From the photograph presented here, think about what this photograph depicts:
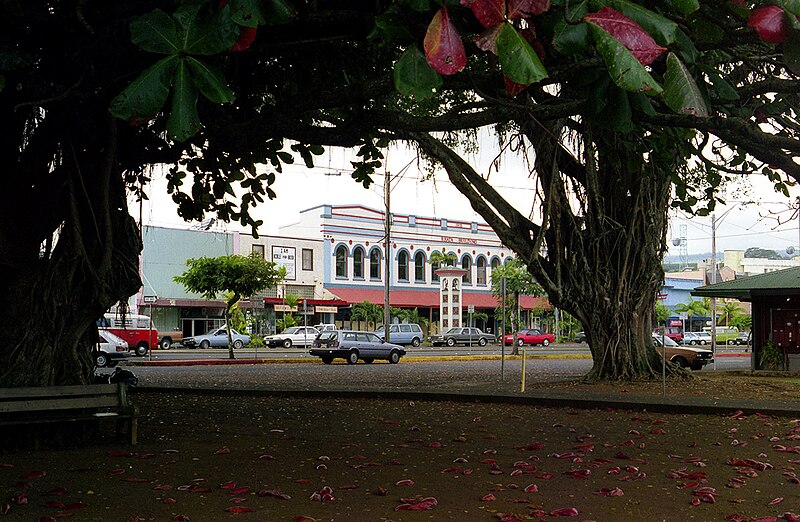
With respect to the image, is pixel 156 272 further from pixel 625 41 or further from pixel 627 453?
pixel 625 41

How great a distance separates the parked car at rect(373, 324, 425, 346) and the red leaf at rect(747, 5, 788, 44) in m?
45.5

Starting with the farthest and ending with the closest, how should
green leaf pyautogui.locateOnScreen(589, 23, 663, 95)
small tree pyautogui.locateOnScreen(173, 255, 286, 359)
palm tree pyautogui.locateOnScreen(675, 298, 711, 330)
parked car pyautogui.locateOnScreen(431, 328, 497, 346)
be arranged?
palm tree pyautogui.locateOnScreen(675, 298, 711, 330), parked car pyautogui.locateOnScreen(431, 328, 497, 346), small tree pyautogui.locateOnScreen(173, 255, 286, 359), green leaf pyautogui.locateOnScreen(589, 23, 663, 95)

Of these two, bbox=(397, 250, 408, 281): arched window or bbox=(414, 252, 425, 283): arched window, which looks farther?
bbox=(414, 252, 425, 283): arched window

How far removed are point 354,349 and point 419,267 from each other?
24.5 metres

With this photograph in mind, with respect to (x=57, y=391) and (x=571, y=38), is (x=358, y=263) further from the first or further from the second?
(x=571, y=38)

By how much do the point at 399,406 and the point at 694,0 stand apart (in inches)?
394

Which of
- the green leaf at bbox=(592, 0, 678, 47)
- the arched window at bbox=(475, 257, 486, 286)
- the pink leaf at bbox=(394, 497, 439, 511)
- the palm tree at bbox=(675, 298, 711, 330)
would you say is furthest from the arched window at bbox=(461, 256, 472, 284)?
the green leaf at bbox=(592, 0, 678, 47)

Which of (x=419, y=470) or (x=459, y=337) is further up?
(x=419, y=470)

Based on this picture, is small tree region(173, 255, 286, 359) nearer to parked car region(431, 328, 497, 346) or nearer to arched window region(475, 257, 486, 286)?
parked car region(431, 328, 497, 346)

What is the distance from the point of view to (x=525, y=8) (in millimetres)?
3943

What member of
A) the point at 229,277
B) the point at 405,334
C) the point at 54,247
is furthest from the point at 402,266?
the point at 54,247

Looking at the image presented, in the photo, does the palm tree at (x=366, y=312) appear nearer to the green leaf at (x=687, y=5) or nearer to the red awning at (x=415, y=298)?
the red awning at (x=415, y=298)

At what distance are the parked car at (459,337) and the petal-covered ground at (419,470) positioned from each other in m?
40.4

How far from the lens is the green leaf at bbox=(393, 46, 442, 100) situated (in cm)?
429
